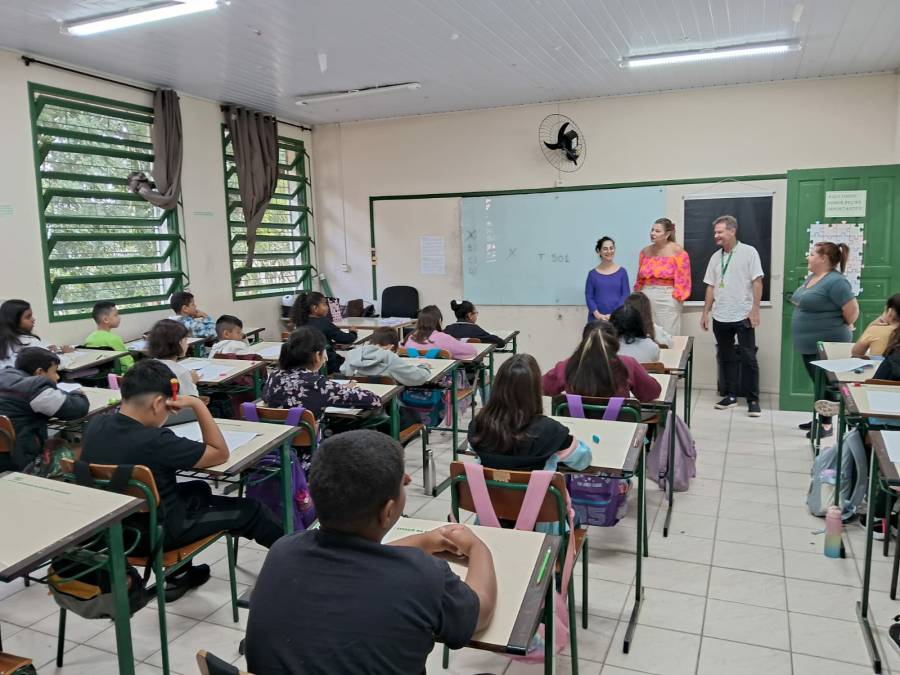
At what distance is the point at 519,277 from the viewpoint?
7.32 m

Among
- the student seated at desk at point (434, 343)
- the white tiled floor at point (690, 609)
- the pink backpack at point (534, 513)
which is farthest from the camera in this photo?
the student seated at desk at point (434, 343)

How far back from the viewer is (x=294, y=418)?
2926 mm

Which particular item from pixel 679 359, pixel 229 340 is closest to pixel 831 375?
pixel 679 359

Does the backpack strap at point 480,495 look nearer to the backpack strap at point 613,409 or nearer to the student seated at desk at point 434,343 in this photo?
the backpack strap at point 613,409

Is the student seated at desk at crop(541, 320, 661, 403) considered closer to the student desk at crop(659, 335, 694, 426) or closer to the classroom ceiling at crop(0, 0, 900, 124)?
the student desk at crop(659, 335, 694, 426)

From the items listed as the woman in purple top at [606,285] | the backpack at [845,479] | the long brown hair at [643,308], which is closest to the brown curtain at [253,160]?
the woman in purple top at [606,285]

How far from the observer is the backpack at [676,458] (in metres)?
3.62

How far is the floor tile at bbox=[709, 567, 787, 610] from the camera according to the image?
2.71 meters

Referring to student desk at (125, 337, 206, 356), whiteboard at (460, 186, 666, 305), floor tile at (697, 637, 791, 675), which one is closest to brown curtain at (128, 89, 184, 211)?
student desk at (125, 337, 206, 356)

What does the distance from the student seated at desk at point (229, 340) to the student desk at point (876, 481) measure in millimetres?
3895

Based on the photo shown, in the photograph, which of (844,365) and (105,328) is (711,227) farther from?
(105,328)

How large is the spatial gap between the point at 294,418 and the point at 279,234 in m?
5.13

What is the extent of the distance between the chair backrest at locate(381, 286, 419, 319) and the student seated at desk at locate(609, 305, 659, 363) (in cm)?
410

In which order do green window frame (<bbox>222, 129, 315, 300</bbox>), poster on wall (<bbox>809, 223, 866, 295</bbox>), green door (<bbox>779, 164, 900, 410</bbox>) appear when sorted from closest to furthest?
1. green door (<bbox>779, 164, 900, 410</bbox>)
2. poster on wall (<bbox>809, 223, 866, 295</bbox>)
3. green window frame (<bbox>222, 129, 315, 300</bbox>)
